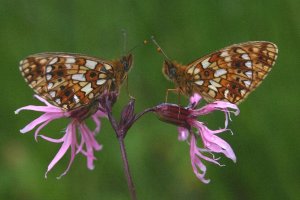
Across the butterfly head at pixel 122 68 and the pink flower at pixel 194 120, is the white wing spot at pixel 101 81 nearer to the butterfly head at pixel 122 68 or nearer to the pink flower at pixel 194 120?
the butterfly head at pixel 122 68

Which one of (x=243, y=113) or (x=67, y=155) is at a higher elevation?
(x=67, y=155)

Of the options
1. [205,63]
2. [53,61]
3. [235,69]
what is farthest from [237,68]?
[53,61]

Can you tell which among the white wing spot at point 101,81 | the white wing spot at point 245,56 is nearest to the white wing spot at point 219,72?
the white wing spot at point 245,56

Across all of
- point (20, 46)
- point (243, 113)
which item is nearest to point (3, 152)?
point (20, 46)

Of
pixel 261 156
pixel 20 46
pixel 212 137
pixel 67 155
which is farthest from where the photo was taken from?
pixel 20 46

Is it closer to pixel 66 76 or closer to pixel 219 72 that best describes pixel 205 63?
pixel 219 72

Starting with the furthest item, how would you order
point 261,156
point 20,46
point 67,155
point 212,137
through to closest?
point 20,46 < point 67,155 < point 261,156 < point 212,137

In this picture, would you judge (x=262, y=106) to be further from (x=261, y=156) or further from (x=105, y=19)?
(x=105, y=19)

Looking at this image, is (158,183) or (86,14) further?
(86,14)

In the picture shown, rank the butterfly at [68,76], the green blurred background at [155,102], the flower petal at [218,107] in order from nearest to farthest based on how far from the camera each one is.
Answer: the butterfly at [68,76] → the flower petal at [218,107] → the green blurred background at [155,102]
